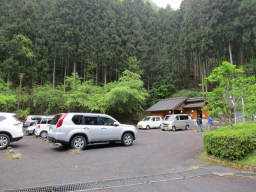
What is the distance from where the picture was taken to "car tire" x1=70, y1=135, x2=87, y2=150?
8.20m

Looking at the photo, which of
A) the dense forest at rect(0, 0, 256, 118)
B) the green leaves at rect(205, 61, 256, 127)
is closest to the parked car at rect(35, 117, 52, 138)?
the dense forest at rect(0, 0, 256, 118)

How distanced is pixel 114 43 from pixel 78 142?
93.5ft

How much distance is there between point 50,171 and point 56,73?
33324 mm

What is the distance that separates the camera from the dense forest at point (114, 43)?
26.6 meters

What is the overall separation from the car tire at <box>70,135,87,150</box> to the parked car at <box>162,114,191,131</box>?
12.2 metres

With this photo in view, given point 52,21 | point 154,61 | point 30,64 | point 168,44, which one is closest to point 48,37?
point 52,21

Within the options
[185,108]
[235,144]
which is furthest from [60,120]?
[185,108]

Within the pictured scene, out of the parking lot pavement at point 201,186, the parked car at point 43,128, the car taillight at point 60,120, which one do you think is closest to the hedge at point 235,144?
the parking lot pavement at point 201,186

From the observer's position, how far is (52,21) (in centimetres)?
3166

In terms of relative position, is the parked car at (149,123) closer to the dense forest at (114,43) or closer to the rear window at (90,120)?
the dense forest at (114,43)

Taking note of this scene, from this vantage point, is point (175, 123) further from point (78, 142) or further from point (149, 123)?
point (78, 142)

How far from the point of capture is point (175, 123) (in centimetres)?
1895

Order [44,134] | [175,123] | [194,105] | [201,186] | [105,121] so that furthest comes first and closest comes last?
[194,105] → [175,123] → [44,134] → [105,121] → [201,186]

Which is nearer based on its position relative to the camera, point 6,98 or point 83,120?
point 83,120
